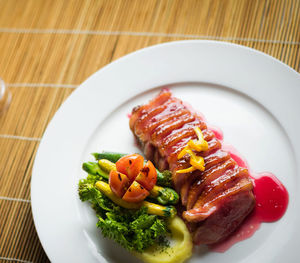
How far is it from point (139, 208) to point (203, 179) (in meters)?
0.80

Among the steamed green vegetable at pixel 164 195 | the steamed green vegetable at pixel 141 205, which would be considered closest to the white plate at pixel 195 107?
the steamed green vegetable at pixel 141 205

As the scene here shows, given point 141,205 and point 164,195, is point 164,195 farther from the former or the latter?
point 141,205

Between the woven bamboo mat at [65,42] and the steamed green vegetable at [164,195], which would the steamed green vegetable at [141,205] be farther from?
the woven bamboo mat at [65,42]

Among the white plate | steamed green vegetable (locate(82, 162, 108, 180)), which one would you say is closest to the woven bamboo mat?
the white plate

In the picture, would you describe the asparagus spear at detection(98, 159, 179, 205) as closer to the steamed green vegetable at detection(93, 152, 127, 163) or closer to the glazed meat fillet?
the glazed meat fillet

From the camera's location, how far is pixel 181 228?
13.3 feet

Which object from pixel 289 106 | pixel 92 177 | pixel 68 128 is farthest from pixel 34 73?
pixel 289 106

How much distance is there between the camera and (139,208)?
4.15 m

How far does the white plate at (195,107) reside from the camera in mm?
4074

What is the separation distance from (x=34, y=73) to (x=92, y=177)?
2.21 meters

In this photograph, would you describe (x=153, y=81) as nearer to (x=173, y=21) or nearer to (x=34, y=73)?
(x=173, y=21)

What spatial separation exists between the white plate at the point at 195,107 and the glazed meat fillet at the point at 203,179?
28 cm

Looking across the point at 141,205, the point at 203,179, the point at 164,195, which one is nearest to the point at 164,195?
the point at 164,195

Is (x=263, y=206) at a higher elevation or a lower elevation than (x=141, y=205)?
higher
